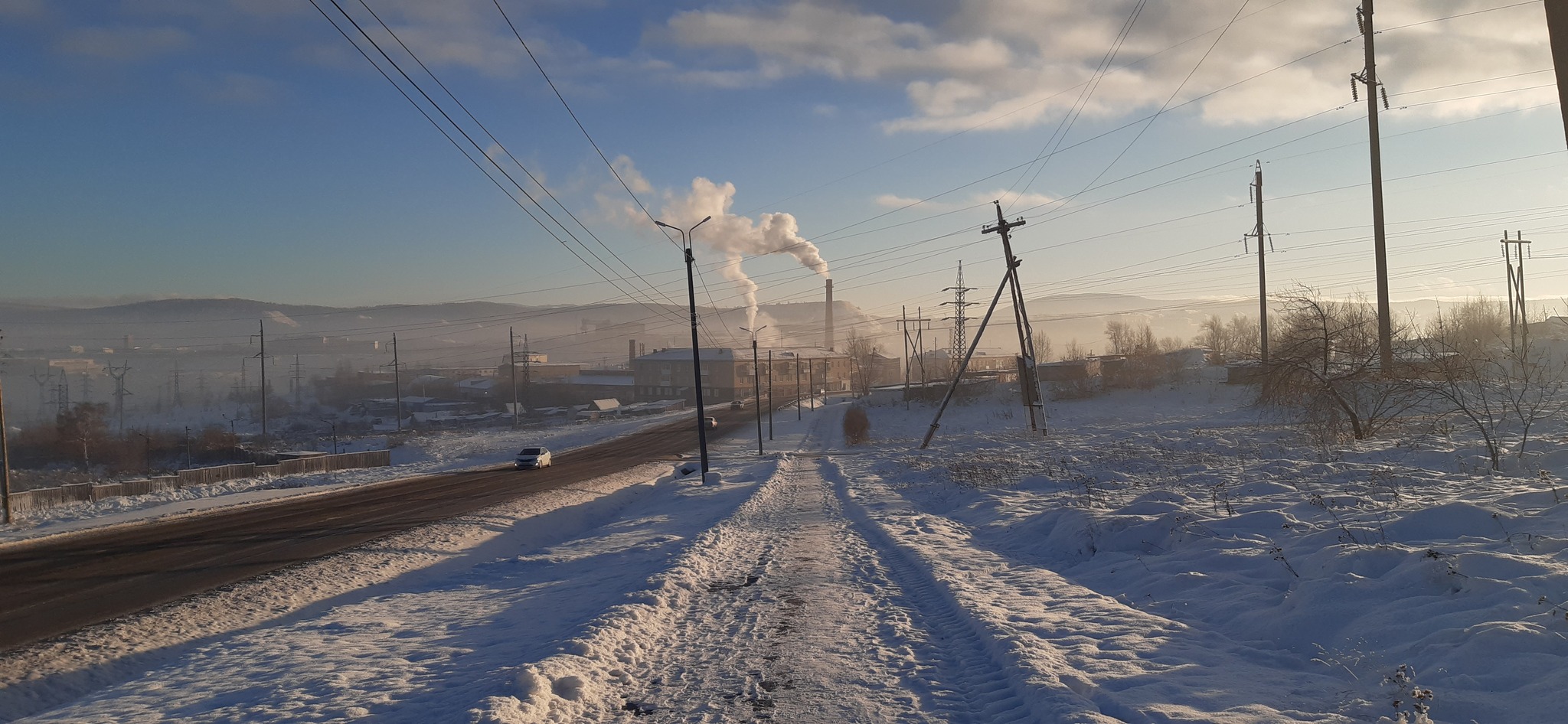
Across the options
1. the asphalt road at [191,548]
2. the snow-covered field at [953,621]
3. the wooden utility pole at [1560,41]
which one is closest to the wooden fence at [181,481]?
the asphalt road at [191,548]

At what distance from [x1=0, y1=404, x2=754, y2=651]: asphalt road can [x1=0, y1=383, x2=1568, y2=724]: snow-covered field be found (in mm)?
1158

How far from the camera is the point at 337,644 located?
9.32 m

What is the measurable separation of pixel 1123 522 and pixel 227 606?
1440 cm

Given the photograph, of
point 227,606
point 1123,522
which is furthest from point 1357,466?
point 227,606

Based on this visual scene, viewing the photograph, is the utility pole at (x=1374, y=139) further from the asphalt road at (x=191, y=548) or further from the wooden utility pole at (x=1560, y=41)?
the asphalt road at (x=191, y=548)

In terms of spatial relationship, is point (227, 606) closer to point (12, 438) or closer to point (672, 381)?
point (12, 438)

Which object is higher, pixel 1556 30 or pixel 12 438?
pixel 1556 30

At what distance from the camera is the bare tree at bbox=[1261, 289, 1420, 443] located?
22359mm

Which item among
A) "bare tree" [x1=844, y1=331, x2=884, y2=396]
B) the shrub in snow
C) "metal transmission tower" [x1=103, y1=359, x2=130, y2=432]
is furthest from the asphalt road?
"bare tree" [x1=844, y1=331, x2=884, y2=396]

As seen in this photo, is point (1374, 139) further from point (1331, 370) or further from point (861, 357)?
point (861, 357)

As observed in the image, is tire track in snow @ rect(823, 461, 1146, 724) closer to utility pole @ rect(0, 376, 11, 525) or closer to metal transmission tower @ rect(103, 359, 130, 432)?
utility pole @ rect(0, 376, 11, 525)

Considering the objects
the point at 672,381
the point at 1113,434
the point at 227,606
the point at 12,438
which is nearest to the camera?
the point at 227,606

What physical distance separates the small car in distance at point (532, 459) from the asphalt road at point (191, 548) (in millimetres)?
8055

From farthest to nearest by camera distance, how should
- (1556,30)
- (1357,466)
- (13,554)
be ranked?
(13,554) → (1357,466) → (1556,30)
